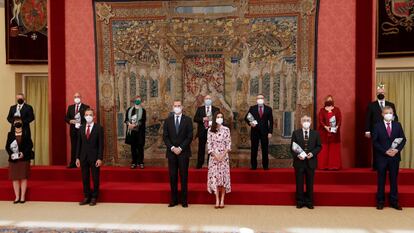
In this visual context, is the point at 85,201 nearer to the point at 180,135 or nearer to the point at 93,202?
the point at 93,202

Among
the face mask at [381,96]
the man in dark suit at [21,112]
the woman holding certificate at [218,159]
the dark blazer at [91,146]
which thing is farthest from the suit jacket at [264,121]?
the man in dark suit at [21,112]

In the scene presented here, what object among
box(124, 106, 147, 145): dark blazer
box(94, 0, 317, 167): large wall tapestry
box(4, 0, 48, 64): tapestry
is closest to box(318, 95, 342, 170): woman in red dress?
box(94, 0, 317, 167): large wall tapestry

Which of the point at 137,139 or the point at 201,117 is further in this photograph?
the point at 137,139

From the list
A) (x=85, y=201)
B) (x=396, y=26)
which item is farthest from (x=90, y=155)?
(x=396, y=26)

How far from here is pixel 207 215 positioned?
6516 mm

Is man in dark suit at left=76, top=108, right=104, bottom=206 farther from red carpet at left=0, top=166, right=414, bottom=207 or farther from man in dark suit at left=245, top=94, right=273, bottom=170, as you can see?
man in dark suit at left=245, top=94, right=273, bottom=170

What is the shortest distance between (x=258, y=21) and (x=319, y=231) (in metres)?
5.01

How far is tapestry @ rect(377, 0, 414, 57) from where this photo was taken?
9812 millimetres

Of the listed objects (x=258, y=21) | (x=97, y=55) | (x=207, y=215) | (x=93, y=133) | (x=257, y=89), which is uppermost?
(x=258, y=21)

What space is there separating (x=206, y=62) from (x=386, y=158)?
13.8 ft

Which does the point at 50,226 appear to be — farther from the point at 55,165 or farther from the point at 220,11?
the point at 220,11

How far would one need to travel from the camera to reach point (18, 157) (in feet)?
24.2

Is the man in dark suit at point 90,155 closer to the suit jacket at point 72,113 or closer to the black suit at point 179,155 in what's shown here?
the black suit at point 179,155

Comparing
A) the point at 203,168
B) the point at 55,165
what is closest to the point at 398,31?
the point at 203,168
